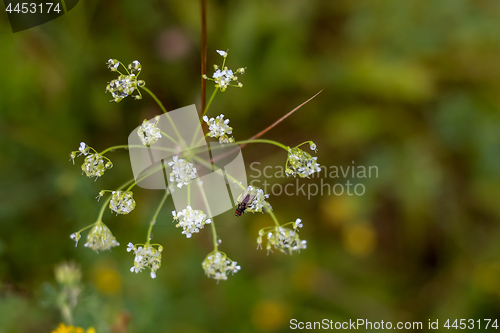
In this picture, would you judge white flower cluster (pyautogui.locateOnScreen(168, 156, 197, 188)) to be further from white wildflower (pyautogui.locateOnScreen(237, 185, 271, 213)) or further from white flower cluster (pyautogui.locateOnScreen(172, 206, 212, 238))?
white wildflower (pyautogui.locateOnScreen(237, 185, 271, 213))

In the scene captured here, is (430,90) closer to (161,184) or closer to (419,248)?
(419,248)

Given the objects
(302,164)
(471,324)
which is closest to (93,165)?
(302,164)

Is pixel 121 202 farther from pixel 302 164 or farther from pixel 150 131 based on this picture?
pixel 302 164

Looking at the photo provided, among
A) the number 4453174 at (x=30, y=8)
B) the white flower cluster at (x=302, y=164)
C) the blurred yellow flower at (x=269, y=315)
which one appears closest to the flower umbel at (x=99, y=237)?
the white flower cluster at (x=302, y=164)

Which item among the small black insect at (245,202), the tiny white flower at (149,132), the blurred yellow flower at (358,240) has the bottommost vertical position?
the blurred yellow flower at (358,240)

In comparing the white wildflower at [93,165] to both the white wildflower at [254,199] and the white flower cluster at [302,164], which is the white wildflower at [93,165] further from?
the white flower cluster at [302,164]

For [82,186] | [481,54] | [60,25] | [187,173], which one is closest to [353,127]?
[481,54]
